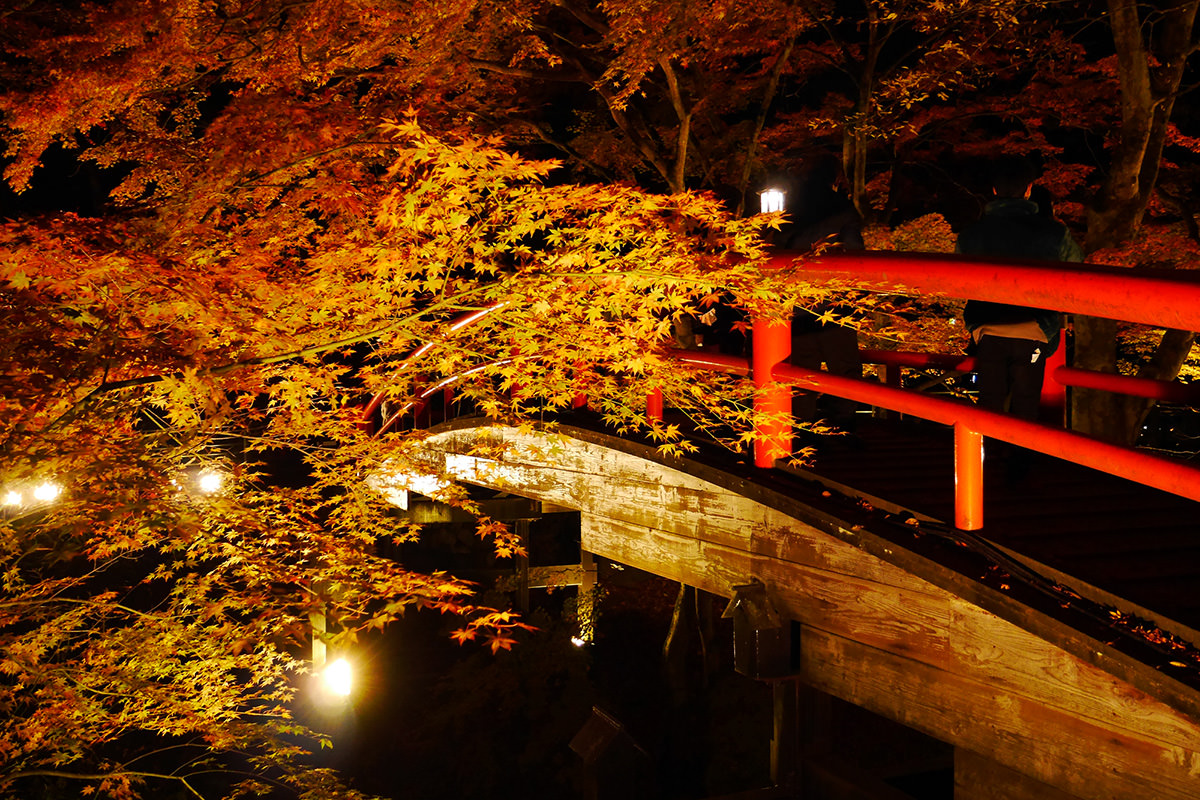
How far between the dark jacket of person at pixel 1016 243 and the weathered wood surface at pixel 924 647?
118cm

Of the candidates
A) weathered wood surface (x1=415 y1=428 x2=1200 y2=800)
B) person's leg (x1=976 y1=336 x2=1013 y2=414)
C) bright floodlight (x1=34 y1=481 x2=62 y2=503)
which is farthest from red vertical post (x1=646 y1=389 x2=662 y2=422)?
bright floodlight (x1=34 y1=481 x2=62 y2=503)

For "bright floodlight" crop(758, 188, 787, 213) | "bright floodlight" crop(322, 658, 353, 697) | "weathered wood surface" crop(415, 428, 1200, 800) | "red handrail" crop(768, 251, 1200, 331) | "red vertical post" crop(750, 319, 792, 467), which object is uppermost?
"bright floodlight" crop(758, 188, 787, 213)

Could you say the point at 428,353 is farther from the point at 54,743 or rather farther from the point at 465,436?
the point at 54,743

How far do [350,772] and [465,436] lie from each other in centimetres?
511

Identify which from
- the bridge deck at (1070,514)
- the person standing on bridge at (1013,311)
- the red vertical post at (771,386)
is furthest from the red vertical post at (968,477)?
the red vertical post at (771,386)

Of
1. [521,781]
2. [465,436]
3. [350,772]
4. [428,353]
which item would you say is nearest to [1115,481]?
[428,353]

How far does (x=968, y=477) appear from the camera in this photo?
11.1 ft

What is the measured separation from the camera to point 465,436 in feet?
29.5

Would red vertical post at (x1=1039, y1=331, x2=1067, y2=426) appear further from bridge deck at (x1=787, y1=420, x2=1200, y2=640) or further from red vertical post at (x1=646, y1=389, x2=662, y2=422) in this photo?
red vertical post at (x1=646, y1=389, x2=662, y2=422)

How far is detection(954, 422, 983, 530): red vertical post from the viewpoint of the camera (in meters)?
3.24

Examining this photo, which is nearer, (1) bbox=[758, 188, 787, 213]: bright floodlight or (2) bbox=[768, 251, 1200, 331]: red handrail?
(2) bbox=[768, 251, 1200, 331]: red handrail

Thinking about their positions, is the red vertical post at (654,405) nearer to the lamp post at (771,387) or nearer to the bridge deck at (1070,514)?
the lamp post at (771,387)

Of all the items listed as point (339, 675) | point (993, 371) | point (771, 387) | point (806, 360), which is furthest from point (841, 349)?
point (339, 675)

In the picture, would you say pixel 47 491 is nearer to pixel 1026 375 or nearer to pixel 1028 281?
pixel 1028 281
